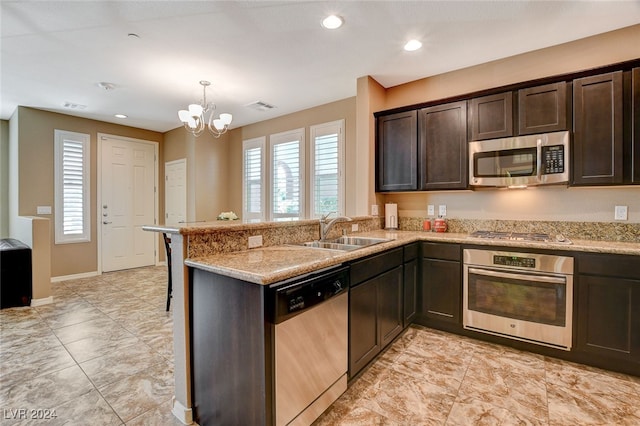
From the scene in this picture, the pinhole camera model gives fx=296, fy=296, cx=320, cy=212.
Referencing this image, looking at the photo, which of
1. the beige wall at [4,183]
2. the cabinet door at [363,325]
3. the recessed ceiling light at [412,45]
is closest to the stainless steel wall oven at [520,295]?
the cabinet door at [363,325]

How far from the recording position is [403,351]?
2.55 m

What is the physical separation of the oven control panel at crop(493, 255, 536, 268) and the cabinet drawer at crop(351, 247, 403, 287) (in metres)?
0.83

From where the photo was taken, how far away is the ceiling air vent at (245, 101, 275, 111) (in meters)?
4.49

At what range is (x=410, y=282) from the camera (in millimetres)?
2863

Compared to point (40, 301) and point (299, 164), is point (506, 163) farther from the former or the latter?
point (40, 301)

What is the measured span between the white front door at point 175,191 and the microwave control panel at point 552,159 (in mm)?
5577

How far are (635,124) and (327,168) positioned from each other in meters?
3.23

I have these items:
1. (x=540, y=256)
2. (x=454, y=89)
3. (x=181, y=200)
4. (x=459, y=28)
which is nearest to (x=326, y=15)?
(x=459, y=28)

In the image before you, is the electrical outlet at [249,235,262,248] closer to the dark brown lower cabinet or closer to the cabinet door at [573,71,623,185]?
the dark brown lower cabinet

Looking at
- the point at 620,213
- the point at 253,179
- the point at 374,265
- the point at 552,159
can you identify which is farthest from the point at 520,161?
the point at 253,179

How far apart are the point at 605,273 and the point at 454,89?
228 centimetres

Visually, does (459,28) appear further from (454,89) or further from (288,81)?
(288,81)

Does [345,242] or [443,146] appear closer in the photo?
[345,242]

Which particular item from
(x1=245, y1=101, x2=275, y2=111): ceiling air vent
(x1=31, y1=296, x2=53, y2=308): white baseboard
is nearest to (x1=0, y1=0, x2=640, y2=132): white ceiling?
(x1=245, y1=101, x2=275, y2=111): ceiling air vent
